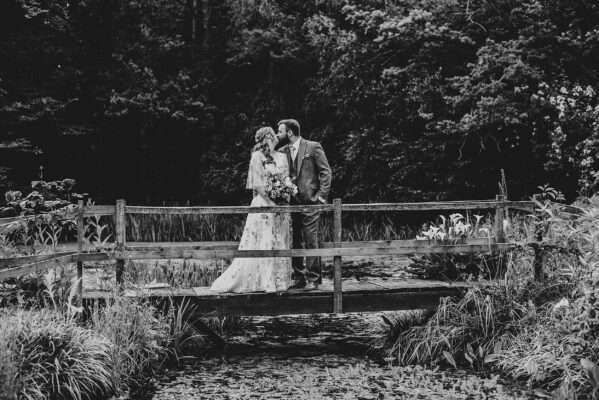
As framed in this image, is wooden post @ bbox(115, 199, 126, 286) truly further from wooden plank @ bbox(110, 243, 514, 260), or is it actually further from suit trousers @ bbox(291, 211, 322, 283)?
suit trousers @ bbox(291, 211, 322, 283)

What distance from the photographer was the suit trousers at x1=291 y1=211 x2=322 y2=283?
923cm

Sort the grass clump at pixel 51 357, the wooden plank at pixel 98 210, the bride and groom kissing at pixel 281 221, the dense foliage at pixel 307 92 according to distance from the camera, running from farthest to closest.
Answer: the dense foliage at pixel 307 92 < the bride and groom kissing at pixel 281 221 < the wooden plank at pixel 98 210 < the grass clump at pixel 51 357

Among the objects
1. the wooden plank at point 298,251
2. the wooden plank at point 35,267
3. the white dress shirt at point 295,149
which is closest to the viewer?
the wooden plank at point 35,267

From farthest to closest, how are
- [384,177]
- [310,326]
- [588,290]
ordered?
1. [384,177]
2. [310,326]
3. [588,290]

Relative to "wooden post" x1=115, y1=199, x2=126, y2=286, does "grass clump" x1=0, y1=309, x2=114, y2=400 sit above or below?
below

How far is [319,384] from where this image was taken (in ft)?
25.3

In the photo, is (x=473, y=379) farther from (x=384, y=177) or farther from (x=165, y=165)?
(x=165, y=165)

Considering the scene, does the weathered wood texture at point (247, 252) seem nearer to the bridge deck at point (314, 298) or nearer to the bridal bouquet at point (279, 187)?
the bridge deck at point (314, 298)

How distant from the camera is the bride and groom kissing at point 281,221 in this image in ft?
29.8

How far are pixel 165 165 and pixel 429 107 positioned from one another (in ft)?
28.7

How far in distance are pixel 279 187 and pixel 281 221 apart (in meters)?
0.47

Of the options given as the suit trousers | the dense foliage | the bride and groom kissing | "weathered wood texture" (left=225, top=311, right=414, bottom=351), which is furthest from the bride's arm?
the dense foliage

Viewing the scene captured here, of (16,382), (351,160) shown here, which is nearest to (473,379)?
(16,382)

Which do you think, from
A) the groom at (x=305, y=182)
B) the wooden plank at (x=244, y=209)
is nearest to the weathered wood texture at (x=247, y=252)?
the wooden plank at (x=244, y=209)
